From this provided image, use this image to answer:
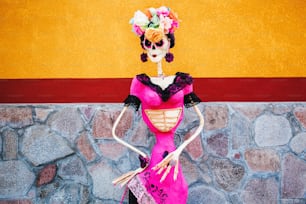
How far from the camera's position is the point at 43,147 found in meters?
3.82

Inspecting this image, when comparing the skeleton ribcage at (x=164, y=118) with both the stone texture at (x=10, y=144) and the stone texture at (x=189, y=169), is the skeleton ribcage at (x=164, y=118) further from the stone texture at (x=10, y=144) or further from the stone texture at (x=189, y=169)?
the stone texture at (x=10, y=144)

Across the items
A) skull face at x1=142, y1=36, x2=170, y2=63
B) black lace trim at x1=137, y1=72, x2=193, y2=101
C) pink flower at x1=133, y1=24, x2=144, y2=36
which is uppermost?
pink flower at x1=133, y1=24, x2=144, y2=36

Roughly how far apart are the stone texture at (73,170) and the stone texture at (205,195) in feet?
3.46

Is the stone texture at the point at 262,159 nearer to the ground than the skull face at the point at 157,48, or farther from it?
nearer to the ground

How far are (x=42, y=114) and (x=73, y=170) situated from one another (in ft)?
2.06

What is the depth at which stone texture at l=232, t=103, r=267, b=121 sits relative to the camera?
3791 mm

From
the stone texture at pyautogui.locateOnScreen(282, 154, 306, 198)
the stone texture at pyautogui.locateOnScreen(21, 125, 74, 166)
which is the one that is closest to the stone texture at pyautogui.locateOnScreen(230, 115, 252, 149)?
the stone texture at pyautogui.locateOnScreen(282, 154, 306, 198)

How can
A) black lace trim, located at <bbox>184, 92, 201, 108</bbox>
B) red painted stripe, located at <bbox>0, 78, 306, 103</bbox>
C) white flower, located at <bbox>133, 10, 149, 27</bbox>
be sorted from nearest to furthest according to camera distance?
white flower, located at <bbox>133, 10, 149, 27</bbox> → black lace trim, located at <bbox>184, 92, 201, 108</bbox> → red painted stripe, located at <bbox>0, 78, 306, 103</bbox>

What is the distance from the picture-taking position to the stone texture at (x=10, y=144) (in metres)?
3.83

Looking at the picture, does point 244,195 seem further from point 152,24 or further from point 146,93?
point 152,24

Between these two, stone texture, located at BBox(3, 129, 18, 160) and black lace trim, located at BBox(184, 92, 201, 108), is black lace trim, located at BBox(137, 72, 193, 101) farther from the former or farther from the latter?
stone texture, located at BBox(3, 129, 18, 160)

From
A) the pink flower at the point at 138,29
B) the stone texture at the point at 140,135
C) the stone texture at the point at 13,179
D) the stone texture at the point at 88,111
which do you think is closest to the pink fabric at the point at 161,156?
the pink flower at the point at 138,29

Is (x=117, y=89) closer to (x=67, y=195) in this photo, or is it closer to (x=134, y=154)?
(x=134, y=154)

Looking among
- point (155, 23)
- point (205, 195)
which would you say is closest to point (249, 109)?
point (205, 195)
